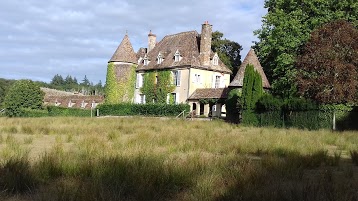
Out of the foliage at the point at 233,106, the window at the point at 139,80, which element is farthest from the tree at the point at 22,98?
the foliage at the point at 233,106

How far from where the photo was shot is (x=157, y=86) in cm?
4881

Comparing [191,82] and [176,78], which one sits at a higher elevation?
[176,78]

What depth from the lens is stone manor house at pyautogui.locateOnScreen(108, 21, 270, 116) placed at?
44.9 metres

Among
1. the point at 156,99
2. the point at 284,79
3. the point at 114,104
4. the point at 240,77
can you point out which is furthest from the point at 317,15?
the point at 114,104

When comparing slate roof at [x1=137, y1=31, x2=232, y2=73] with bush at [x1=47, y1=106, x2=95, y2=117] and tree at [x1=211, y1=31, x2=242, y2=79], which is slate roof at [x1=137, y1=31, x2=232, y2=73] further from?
bush at [x1=47, y1=106, x2=95, y2=117]

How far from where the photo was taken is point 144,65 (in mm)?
51344

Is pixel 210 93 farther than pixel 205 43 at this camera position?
No

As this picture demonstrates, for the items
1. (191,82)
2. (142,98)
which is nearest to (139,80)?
(142,98)

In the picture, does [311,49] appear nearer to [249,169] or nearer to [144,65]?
[249,169]

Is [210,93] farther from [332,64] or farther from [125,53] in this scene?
[332,64]

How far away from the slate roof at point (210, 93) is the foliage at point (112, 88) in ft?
35.6

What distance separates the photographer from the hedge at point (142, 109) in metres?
42.7

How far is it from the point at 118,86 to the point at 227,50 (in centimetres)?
1770

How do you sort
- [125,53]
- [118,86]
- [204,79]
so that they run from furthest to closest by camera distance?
[125,53]
[118,86]
[204,79]
